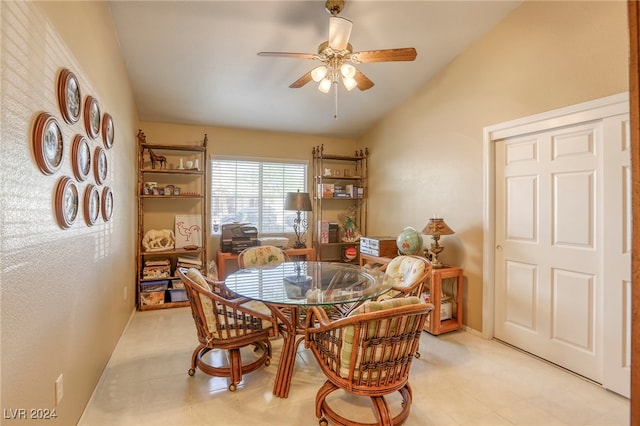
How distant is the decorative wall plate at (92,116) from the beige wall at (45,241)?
79 mm

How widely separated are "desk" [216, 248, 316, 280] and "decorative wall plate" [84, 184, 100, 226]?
6.90ft

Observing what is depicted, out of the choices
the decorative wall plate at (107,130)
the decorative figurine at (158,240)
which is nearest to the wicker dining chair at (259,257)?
the decorative figurine at (158,240)

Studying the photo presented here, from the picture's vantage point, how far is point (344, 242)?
499 centimetres

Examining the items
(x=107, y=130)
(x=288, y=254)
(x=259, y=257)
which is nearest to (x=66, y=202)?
(x=107, y=130)

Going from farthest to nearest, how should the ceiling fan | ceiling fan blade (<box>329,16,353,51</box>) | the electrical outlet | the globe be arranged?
the globe
the ceiling fan
ceiling fan blade (<box>329,16,353,51</box>)
the electrical outlet

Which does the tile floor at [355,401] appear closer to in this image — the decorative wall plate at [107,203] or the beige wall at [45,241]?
the beige wall at [45,241]

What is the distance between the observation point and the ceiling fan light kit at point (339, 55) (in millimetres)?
2131

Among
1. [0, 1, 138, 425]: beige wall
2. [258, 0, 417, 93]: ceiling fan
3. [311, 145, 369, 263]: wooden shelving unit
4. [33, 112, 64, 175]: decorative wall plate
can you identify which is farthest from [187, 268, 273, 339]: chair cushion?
[311, 145, 369, 263]: wooden shelving unit

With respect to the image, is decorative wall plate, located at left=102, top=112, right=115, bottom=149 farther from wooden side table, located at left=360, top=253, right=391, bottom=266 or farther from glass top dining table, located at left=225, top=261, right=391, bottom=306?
wooden side table, located at left=360, top=253, right=391, bottom=266

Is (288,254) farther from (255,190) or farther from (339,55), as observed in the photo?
(339,55)

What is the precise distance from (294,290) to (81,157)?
1535 mm

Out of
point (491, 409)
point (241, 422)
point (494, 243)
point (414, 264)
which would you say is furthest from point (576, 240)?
point (241, 422)

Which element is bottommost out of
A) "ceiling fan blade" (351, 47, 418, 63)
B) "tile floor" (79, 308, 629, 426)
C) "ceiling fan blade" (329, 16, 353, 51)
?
"tile floor" (79, 308, 629, 426)

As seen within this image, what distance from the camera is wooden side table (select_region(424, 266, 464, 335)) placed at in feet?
10.2
